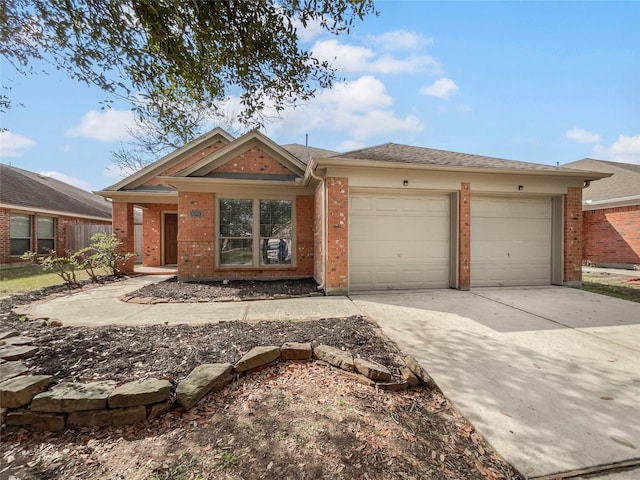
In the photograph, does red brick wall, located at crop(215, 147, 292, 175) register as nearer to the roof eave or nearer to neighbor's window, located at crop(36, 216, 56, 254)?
the roof eave

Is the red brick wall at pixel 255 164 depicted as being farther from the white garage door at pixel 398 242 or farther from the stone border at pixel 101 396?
the stone border at pixel 101 396

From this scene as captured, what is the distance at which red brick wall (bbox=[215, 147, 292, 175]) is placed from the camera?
8.75m

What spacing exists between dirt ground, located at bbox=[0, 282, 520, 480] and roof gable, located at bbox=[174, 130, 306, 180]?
21.0ft

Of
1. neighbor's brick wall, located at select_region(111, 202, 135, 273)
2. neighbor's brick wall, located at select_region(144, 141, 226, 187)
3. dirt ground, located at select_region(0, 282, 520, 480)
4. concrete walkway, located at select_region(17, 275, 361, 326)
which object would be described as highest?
neighbor's brick wall, located at select_region(144, 141, 226, 187)

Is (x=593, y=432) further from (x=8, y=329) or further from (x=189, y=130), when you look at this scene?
(x=8, y=329)

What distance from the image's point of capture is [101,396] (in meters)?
2.33

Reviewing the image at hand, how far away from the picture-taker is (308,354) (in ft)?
10.6

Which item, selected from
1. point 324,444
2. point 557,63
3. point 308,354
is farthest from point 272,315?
point 557,63

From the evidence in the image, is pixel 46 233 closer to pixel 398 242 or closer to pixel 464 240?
pixel 398 242

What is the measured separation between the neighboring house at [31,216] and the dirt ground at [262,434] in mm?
12730

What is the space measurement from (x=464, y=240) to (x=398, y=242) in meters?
1.70

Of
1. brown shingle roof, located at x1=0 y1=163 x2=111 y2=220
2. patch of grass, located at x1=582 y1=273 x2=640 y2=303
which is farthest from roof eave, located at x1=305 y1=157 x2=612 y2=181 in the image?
brown shingle roof, located at x1=0 y1=163 x2=111 y2=220

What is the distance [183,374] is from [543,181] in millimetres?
9241

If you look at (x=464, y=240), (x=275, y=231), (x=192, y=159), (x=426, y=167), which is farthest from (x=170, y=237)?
(x=464, y=240)
